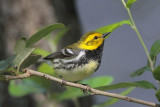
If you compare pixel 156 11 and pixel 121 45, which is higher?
pixel 156 11

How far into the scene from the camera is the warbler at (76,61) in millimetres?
1361

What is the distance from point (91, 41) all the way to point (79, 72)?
0.27 metres

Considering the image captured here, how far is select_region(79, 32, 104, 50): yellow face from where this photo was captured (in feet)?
5.06

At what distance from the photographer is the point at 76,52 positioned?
4.74 feet

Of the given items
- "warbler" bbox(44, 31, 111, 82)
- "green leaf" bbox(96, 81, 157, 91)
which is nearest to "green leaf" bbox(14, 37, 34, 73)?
"green leaf" bbox(96, 81, 157, 91)

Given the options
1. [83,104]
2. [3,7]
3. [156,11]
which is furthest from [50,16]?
[156,11]

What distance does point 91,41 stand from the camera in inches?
61.7

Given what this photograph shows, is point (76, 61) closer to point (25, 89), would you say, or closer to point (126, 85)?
point (25, 89)

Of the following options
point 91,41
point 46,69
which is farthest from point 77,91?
point 91,41

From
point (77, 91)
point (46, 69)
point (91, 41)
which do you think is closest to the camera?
point (77, 91)

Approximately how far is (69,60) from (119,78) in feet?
9.55

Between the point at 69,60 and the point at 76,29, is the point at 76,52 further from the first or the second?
the point at 76,29

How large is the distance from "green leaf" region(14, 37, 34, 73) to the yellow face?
776mm

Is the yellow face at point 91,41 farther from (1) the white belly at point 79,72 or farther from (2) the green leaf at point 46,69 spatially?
(2) the green leaf at point 46,69
